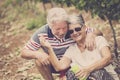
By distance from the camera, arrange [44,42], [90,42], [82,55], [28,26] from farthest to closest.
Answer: [28,26], [44,42], [82,55], [90,42]

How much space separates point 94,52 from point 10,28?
1210 centimetres

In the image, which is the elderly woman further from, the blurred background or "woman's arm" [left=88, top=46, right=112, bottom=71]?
the blurred background

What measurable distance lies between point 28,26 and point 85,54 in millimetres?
10330

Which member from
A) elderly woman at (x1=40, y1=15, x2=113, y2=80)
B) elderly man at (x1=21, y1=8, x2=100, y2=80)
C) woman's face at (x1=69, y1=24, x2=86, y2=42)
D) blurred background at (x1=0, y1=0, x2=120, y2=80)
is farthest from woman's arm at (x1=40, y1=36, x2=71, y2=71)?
blurred background at (x1=0, y1=0, x2=120, y2=80)

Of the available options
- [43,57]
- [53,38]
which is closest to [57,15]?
[53,38]

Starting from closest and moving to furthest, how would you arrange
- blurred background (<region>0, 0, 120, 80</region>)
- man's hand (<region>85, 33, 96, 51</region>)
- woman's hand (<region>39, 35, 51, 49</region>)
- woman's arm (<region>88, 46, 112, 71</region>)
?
1. woman's arm (<region>88, 46, 112, 71</region>)
2. man's hand (<region>85, 33, 96, 51</region>)
3. woman's hand (<region>39, 35, 51, 49</region>)
4. blurred background (<region>0, 0, 120, 80</region>)

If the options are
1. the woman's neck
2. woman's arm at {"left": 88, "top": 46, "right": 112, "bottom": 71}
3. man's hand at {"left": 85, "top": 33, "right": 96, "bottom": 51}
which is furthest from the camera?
the woman's neck

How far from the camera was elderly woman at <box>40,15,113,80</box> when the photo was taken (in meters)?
5.32

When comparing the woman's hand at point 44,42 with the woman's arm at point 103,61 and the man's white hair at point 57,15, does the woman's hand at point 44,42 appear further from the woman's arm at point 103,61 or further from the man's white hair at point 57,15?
the woman's arm at point 103,61

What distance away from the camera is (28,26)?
1564 cm

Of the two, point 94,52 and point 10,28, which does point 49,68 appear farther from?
point 10,28

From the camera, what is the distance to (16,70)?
10.3 metres

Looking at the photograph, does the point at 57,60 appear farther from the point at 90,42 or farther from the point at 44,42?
the point at 90,42

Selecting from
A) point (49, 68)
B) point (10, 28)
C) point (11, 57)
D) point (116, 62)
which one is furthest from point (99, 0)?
point (10, 28)
